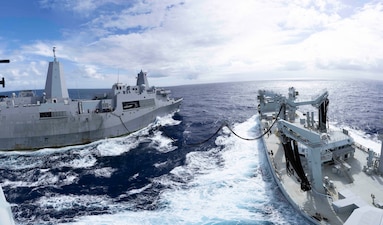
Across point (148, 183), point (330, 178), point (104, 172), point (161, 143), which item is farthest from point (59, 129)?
point (330, 178)

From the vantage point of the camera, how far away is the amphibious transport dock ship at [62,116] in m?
35.5

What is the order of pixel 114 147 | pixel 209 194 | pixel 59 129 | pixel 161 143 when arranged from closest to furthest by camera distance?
pixel 209 194 < pixel 114 147 < pixel 59 129 < pixel 161 143

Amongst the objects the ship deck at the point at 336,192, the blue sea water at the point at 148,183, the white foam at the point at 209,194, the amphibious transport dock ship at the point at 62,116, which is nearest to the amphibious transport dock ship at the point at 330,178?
the ship deck at the point at 336,192

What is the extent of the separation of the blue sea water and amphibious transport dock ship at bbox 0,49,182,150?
193 centimetres

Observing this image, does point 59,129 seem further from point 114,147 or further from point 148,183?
point 148,183

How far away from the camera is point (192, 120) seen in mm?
56562

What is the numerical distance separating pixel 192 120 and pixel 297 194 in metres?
39.3

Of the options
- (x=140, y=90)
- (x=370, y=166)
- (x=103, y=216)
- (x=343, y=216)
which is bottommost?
(x=103, y=216)

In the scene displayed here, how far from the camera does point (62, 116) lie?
3766 centimetres

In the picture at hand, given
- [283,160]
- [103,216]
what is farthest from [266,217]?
[103,216]

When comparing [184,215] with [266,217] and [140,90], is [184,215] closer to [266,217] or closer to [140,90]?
[266,217]

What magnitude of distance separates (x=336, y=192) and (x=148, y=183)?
17.3 metres

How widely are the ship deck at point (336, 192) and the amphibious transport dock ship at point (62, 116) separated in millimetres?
28647

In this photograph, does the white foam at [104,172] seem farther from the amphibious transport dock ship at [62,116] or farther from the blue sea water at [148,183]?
the amphibious transport dock ship at [62,116]
